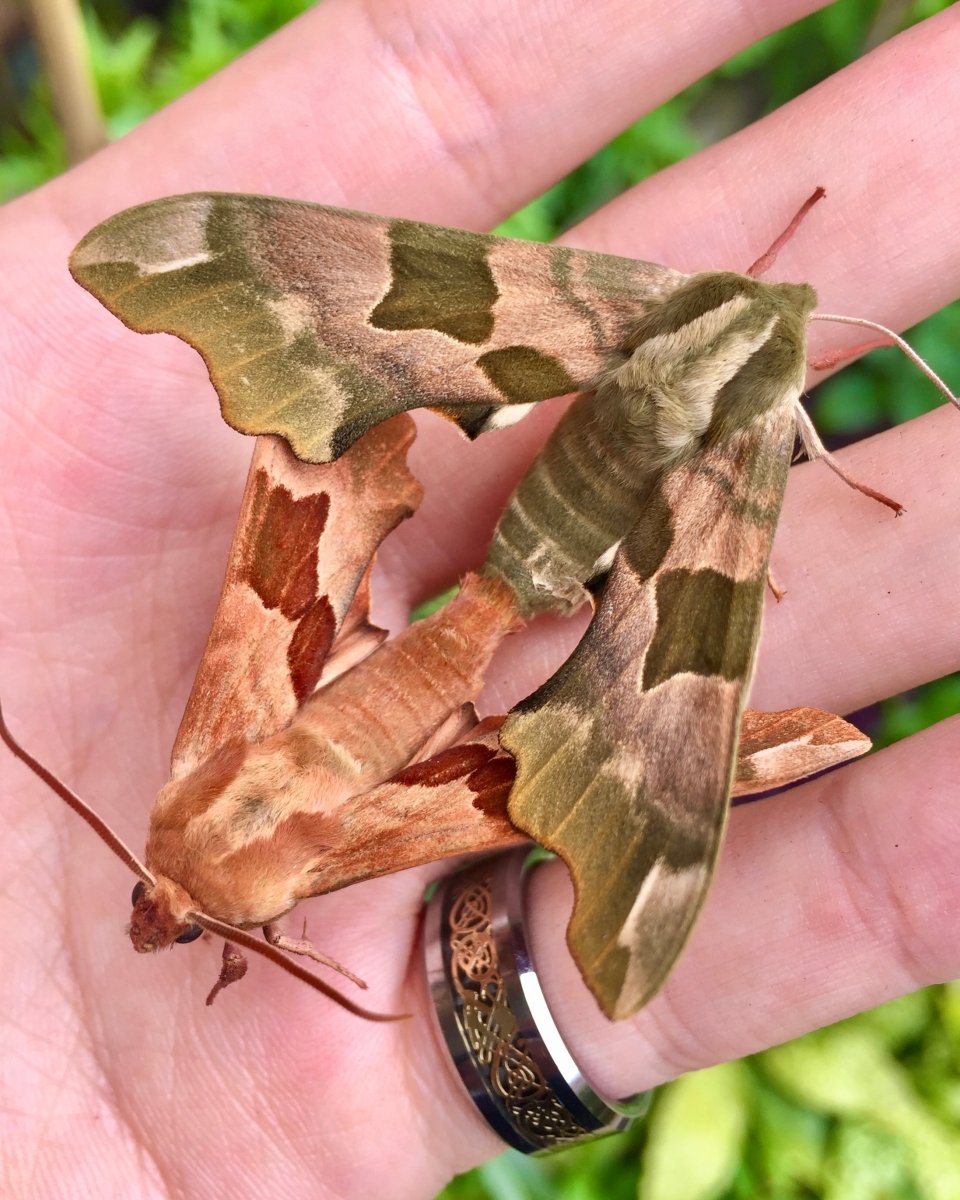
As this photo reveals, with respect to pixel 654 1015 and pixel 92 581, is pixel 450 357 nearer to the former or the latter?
pixel 92 581

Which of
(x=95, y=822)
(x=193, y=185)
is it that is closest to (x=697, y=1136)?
(x=95, y=822)

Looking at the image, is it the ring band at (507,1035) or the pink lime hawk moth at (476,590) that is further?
the ring band at (507,1035)

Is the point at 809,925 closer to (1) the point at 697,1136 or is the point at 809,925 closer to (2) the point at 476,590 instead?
(2) the point at 476,590

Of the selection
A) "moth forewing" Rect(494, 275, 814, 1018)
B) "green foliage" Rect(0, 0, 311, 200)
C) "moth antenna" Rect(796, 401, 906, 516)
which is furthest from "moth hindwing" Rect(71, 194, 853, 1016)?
"green foliage" Rect(0, 0, 311, 200)

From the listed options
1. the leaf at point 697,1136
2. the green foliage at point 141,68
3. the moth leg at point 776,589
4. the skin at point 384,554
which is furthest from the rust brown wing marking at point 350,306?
the leaf at point 697,1136

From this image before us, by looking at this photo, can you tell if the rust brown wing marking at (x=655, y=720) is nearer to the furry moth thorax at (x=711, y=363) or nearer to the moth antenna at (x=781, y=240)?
the furry moth thorax at (x=711, y=363)

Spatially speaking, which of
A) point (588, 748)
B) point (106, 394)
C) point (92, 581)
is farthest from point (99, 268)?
point (588, 748)
